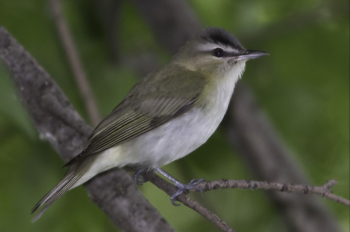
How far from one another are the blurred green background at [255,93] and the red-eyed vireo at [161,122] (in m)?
0.53

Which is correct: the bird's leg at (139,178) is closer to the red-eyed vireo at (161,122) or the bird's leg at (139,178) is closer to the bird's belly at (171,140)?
the red-eyed vireo at (161,122)

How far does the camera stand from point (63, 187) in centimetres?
302

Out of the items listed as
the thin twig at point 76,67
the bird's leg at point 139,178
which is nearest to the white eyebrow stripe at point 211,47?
the thin twig at point 76,67

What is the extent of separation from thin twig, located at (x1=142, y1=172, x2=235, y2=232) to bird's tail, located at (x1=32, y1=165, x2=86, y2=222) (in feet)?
1.66

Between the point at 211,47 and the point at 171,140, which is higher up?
the point at 211,47

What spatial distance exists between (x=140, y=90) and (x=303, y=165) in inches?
74.6

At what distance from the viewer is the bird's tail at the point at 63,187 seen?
9.68ft

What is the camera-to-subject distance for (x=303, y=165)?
Result: 15.0 ft

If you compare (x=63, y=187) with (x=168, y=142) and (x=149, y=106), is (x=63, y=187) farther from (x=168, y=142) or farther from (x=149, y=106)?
(x=149, y=106)

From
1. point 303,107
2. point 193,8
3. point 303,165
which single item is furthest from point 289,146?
point 193,8

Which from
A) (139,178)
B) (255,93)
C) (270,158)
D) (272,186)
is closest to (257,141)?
(270,158)

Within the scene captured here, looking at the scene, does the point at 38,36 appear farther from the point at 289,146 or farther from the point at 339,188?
the point at 339,188

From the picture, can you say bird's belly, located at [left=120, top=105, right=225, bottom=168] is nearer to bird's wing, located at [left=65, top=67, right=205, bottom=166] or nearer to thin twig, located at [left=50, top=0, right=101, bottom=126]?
bird's wing, located at [left=65, top=67, right=205, bottom=166]

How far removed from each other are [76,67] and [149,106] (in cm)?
83
